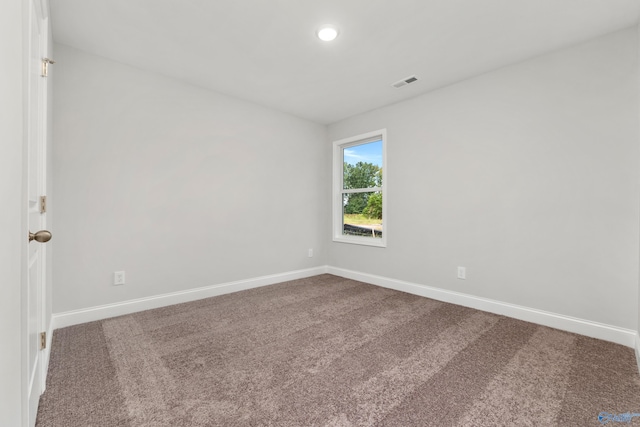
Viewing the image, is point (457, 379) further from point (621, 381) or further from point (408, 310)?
point (408, 310)

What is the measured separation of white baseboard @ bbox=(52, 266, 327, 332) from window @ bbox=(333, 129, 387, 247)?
1.14 meters

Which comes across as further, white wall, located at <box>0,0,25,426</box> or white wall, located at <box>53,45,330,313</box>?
white wall, located at <box>53,45,330,313</box>

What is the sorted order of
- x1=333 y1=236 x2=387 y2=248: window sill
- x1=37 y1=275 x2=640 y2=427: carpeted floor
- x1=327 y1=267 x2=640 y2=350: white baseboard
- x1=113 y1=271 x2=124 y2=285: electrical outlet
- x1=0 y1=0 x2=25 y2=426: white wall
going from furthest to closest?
x1=333 y1=236 x2=387 y2=248: window sill → x1=113 y1=271 x2=124 y2=285: electrical outlet → x1=327 y1=267 x2=640 y2=350: white baseboard → x1=37 y1=275 x2=640 y2=427: carpeted floor → x1=0 y1=0 x2=25 y2=426: white wall

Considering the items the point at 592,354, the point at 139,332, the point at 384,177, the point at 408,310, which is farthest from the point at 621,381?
the point at 139,332

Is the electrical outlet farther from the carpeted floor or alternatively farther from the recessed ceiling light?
the recessed ceiling light

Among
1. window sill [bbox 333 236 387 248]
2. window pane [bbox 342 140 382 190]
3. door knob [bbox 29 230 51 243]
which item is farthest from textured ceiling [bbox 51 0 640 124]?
window sill [bbox 333 236 387 248]

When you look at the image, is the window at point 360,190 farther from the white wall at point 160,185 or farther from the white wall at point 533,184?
the white wall at point 160,185

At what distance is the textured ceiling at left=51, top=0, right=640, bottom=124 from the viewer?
1986 millimetres

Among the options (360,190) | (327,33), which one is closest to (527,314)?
(360,190)

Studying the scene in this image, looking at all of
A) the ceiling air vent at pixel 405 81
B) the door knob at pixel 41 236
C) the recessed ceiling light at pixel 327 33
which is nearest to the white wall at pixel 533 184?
the ceiling air vent at pixel 405 81

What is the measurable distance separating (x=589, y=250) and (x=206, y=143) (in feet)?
12.4

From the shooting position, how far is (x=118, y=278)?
271 cm

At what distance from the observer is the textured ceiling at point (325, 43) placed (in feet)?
6.52

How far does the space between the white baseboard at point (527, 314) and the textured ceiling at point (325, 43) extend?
2.29 meters
